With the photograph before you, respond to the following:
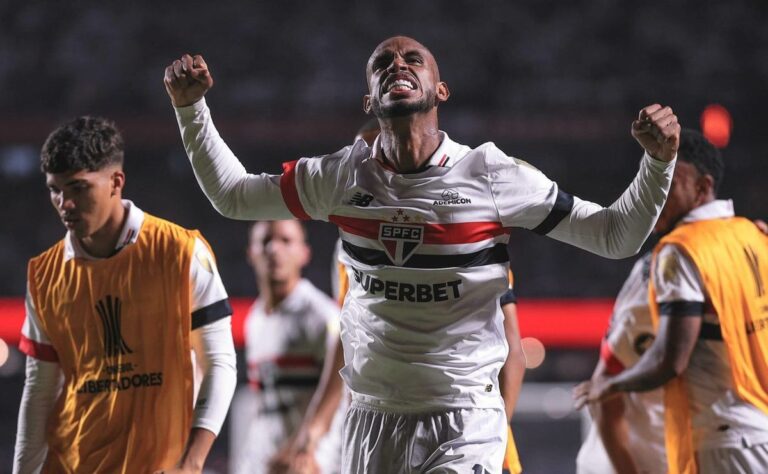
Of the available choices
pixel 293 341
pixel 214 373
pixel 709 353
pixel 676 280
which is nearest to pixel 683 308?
pixel 676 280

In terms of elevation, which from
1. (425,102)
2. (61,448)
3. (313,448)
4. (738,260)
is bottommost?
(313,448)

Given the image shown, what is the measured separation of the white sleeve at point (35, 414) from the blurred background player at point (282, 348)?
1.93 metres

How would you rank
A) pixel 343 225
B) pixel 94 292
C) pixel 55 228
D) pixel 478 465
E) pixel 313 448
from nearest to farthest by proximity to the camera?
pixel 478 465 < pixel 343 225 < pixel 94 292 < pixel 313 448 < pixel 55 228

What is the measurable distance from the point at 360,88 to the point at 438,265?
1775 cm

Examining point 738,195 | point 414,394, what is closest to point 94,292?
point 414,394

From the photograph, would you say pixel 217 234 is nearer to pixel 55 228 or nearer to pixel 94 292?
pixel 55 228

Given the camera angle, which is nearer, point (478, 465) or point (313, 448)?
point (478, 465)

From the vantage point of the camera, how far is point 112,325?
3164mm

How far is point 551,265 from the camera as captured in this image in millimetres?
17531

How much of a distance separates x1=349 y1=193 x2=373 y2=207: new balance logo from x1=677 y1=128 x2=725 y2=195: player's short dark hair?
158cm

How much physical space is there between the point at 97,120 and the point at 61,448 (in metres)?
1.02

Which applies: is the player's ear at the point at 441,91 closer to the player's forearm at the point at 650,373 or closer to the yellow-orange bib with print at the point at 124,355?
the yellow-orange bib with print at the point at 124,355

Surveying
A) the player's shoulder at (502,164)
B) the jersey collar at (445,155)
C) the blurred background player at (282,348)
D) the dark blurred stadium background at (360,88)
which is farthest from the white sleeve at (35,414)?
the dark blurred stadium background at (360,88)

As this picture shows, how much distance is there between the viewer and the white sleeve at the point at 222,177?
298cm
